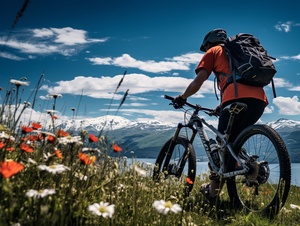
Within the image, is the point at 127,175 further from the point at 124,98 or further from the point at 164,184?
the point at 124,98

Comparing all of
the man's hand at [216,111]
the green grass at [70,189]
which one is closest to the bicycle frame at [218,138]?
the man's hand at [216,111]

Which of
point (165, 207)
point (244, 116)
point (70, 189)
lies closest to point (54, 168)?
point (70, 189)

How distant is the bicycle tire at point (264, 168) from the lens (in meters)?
4.86

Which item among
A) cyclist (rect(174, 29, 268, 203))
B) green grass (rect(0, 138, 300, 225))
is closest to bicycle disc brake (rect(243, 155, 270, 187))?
cyclist (rect(174, 29, 268, 203))

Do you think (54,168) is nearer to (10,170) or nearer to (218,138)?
(10,170)

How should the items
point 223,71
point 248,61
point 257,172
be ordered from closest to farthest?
point 257,172, point 248,61, point 223,71

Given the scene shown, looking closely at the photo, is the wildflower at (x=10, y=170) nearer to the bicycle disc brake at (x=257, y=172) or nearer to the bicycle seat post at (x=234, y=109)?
the bicycle disc brake at (x=257, y=172)

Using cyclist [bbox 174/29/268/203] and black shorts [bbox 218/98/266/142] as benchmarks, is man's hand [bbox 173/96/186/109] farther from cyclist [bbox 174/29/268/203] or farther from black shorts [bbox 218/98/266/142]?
black shorts [bbox 218/98/266/142]

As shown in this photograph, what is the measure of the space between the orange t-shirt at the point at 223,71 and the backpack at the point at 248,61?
0.10 metres

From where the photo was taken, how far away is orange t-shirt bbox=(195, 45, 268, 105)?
571cm

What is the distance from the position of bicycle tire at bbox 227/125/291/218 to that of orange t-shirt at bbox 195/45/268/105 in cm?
61

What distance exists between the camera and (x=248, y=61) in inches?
218

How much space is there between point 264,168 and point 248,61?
5.44 feet

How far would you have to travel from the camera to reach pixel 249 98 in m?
5.72
